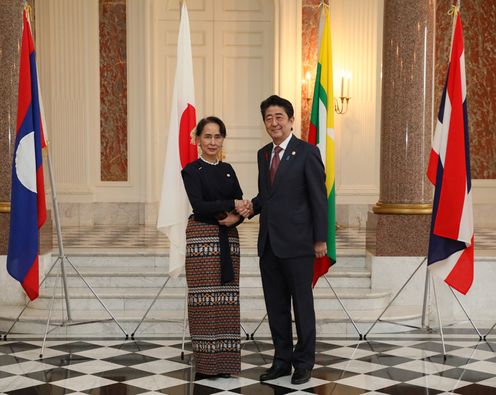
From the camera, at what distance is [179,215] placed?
6.39 meters

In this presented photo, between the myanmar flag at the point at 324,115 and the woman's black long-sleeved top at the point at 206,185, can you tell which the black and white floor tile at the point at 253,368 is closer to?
the woman's black long-sleeved top at the point at 206,185

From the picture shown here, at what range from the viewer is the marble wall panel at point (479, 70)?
493 inches

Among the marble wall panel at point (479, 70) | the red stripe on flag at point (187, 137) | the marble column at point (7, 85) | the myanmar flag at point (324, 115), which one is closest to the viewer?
the red stripe on flag at point (187, 137)

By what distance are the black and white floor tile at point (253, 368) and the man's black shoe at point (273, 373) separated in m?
0.04

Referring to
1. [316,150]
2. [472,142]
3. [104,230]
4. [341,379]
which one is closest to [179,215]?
[316,150]

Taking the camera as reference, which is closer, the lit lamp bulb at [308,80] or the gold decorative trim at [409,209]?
the gold decorative trim at [409,209]

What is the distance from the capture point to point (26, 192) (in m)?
6.70

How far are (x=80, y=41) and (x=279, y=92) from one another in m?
2.89

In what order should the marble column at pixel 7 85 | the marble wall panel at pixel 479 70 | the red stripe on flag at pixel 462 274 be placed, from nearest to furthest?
the red stripe on flag at pixel 462 274 → the marble column at pixel 7 85 → the marble wall panel at pixel 479 70

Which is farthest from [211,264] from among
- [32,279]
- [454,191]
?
[454,191]

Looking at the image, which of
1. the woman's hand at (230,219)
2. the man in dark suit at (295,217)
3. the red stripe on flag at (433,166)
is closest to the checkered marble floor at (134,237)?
the red stripe on flag at (433,166)

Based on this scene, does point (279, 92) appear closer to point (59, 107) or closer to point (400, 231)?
point (59, 107)

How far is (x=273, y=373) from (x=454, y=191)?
6.55 feet

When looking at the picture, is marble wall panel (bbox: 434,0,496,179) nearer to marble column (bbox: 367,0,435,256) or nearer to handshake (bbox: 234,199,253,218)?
marble column (bbox: 367,0,435,256)
